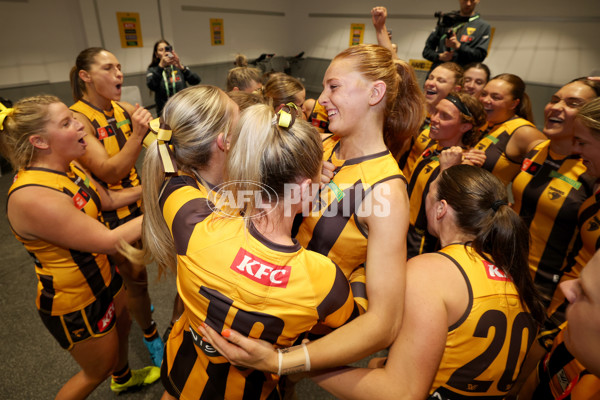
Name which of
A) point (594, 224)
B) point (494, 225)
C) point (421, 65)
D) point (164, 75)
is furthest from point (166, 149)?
point (421, 65)

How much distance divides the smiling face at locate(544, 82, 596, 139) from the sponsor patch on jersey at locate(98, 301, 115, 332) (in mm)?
2887

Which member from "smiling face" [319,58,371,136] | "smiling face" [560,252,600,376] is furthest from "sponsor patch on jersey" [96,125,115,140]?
"smiling face" [560,252,600,376]

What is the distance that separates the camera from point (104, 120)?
233cm

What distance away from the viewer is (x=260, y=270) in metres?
0.87

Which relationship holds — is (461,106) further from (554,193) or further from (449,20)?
(449,20)

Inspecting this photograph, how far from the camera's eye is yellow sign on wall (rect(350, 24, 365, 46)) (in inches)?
345

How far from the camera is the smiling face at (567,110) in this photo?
6.46 ft

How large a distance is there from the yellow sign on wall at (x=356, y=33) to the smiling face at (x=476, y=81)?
6354mm

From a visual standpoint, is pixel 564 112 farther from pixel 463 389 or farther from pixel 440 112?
pixel 463 389

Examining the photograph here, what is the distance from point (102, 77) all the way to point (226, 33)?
7245mm

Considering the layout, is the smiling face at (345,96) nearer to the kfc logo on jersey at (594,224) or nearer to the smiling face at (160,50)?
the kfc logo on jersey at (594,224)

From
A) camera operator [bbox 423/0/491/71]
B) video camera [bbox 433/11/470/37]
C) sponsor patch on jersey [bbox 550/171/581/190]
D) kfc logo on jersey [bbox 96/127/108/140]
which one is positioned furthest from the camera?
video camera [bbox 433/11/470/37]

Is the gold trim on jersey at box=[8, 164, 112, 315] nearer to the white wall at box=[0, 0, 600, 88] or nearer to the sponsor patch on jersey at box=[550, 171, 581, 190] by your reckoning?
the sponsor patch on jersey at box=[550, 171, 581, 190]


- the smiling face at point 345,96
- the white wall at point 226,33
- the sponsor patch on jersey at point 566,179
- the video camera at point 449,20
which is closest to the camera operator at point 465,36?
the video camera at point 449,20
